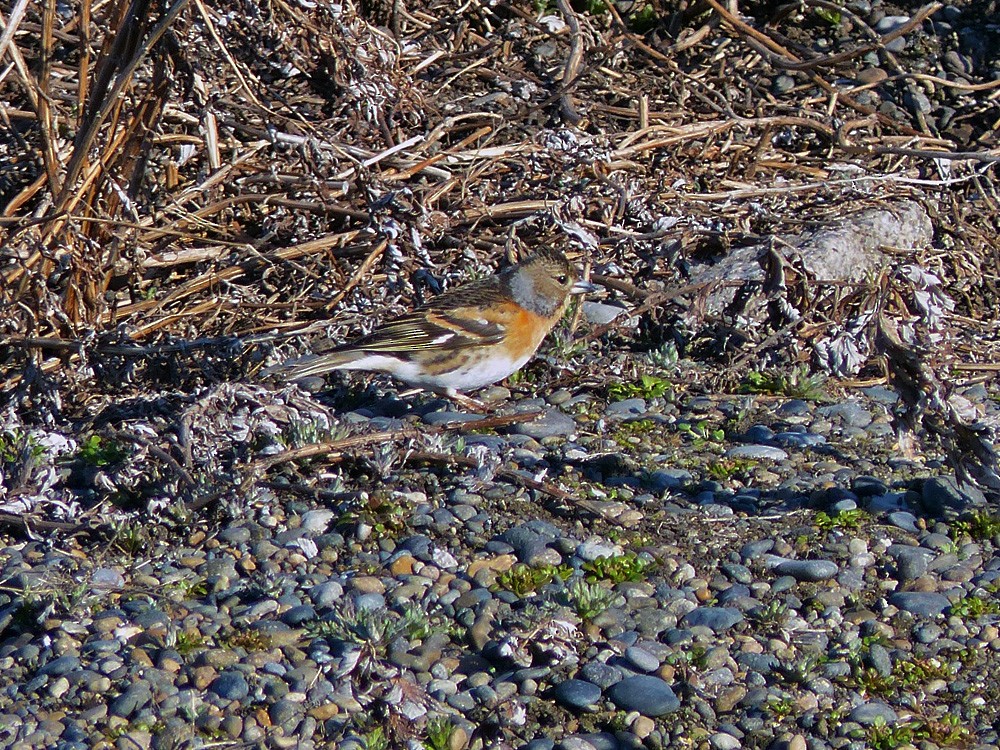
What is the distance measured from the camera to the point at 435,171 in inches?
276

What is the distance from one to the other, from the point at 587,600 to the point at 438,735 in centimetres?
77

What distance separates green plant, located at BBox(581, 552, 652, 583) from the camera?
15.0 feet

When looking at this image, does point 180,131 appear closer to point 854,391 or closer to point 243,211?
A: point 243,211

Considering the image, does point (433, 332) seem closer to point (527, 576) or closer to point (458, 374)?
point (458, 374)

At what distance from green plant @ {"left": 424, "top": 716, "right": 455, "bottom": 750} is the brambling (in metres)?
2.20

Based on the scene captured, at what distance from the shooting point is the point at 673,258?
260 inches

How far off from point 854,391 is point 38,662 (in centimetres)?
387

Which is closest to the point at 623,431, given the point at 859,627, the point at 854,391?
the point at 854,391

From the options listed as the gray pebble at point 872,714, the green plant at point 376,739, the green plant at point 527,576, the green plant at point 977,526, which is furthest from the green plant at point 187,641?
the green plant at point 977,526

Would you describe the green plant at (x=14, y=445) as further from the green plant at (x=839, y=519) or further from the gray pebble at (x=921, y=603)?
the gray pebble at (x=921, y=603)

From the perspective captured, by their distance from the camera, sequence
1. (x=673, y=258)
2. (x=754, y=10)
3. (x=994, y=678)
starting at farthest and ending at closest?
(x=754, y=10), (x=673, y=258), (x=994, y=678)

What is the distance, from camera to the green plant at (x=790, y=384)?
606 cm

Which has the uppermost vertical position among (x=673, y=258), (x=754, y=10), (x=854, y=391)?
(x=754, y=10)

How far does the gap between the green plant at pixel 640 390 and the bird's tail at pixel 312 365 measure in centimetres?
125
